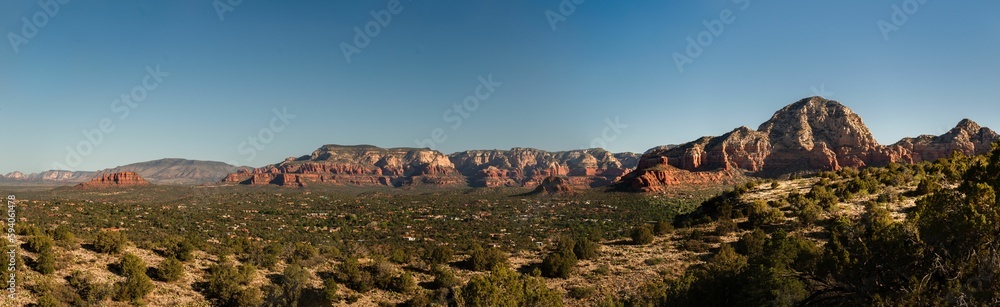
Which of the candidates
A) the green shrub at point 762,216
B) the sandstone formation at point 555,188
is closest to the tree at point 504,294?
the green shrub at point 762,216

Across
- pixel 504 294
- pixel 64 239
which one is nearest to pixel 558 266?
pixel 504 294

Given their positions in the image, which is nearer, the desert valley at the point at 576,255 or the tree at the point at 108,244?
the desert valley at the point at 576,255

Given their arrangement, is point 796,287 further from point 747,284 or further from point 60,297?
point 60,297

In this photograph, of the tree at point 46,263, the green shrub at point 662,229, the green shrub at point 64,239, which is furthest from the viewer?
the green shrub at point 662,229

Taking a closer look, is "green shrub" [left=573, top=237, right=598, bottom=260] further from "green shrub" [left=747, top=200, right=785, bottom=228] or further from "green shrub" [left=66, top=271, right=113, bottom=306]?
"green shrub" [left=66, top=271, right=113, bottom=306]

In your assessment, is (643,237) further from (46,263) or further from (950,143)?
(950,143)

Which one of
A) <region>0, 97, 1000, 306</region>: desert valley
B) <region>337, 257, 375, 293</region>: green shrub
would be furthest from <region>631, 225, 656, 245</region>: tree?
<region>337, 257, 375, 293</region>: green shrub

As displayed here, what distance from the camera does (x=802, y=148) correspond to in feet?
392

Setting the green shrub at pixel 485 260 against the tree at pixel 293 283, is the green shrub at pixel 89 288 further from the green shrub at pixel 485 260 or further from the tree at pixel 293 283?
the green shrub at pixel 485 260

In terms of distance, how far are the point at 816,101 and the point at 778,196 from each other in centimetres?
11941

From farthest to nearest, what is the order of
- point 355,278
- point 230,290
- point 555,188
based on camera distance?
point 555,188
point 355,278
point 230,290

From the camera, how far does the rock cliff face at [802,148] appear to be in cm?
11238

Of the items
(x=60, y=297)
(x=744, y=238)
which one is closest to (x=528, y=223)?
(x=744, y=238)

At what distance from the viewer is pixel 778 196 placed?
41094mm
